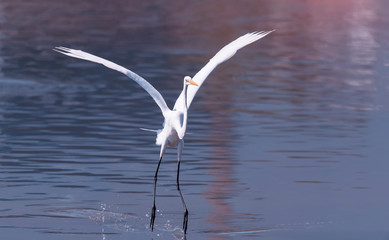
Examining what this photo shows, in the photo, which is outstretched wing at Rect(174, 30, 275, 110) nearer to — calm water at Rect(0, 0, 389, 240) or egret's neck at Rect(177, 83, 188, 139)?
egret's neck at Rect(177, 83, 188, 139)

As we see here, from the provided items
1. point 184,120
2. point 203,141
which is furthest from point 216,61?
point 203,141

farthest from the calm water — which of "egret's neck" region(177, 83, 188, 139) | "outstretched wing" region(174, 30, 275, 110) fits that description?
"outstretched wing" region(174, 30, 275, 110)

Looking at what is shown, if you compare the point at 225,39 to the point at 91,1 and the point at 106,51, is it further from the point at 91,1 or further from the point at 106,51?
the point at 91,1

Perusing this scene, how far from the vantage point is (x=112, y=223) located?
33.7ft

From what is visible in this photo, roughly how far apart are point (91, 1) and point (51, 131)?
1480 inches

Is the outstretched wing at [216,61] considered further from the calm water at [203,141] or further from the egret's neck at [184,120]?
the calm water at [203,141]

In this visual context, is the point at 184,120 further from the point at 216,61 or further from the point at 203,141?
the point at 203,141

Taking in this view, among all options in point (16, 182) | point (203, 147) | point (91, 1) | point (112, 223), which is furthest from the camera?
point (91, 1)

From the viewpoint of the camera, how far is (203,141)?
1520 cm

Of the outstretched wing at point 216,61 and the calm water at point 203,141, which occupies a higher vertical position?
the outstretched wing at point 216,61

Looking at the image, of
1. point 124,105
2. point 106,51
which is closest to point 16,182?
point 124,105

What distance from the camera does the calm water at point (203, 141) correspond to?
413 inches

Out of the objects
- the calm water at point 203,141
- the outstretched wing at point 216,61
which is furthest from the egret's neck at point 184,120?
the calm water at point 203,141

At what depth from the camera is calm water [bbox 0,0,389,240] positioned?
1050cm
